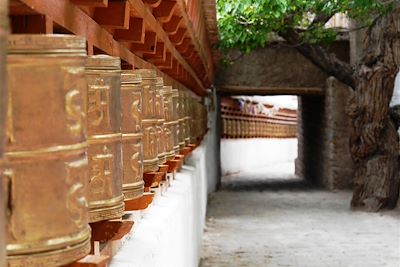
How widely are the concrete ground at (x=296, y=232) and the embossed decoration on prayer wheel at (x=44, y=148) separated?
6481 mm

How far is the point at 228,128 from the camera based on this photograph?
2059 cm

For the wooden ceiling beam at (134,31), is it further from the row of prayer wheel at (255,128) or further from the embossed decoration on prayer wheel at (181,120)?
the row of prayer wheel at (255,128)

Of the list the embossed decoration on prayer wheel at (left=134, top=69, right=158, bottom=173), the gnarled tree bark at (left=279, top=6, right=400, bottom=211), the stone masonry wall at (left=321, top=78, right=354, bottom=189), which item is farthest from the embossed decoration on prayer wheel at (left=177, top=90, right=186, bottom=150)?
the stone masonry wall at (left=321, top=78, right=354, bottom=189)

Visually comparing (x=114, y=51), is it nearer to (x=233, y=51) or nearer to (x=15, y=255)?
(x=15, y=255)

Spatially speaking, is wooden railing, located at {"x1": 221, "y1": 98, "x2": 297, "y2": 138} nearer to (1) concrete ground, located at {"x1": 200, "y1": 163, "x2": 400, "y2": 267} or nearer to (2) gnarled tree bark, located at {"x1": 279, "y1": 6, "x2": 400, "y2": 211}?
(1) concrete ground, located at {"x1": 200, "y1": 163, "x2": 400, "y2": 267}

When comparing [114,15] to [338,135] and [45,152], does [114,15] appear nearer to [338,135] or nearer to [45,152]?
[45,152]

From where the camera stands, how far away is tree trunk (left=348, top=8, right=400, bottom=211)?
36.9 ft

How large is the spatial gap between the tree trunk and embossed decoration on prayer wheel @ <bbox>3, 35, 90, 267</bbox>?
10.1 m

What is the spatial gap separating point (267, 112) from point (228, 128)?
20.0 feet

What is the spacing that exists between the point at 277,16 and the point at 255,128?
573 inches

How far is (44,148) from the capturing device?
1365 mm

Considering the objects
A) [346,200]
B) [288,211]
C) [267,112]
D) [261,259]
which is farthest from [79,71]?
[267,112]

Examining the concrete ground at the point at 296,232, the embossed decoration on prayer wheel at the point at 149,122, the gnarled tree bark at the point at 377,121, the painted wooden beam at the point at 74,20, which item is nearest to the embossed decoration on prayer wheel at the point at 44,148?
the painted wooden beam at the point at 74,20

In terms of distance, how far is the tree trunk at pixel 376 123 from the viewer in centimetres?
1125
